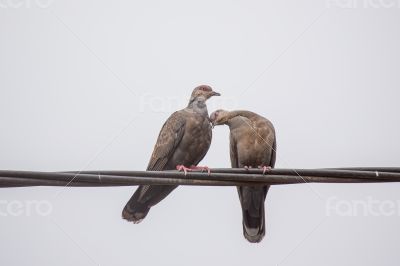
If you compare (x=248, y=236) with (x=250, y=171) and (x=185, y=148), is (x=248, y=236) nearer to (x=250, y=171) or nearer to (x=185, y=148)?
(x=185, y=148)

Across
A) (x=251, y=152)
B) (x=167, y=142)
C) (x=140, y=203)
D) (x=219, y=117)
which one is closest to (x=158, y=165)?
(x=167, y=142)

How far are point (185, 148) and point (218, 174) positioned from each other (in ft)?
9.99

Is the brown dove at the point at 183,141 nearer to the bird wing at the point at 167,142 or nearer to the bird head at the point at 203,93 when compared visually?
the bird wing at the point at 167,142

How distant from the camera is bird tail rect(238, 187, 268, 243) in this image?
6551 millimetres

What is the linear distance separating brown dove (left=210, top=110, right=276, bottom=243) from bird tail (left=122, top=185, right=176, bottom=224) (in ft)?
2.79

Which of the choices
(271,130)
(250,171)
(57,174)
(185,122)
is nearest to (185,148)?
(185,122)

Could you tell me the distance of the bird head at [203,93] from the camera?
24.6 feet

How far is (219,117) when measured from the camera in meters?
7.22

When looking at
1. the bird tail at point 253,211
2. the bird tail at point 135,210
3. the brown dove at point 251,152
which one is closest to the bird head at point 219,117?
the brown dove at point 251,152

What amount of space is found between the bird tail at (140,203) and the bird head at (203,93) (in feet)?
4.95

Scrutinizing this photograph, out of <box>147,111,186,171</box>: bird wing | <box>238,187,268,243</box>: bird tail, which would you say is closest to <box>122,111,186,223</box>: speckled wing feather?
<box>147,111,186,171</box>: bird wing

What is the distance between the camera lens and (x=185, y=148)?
706cm

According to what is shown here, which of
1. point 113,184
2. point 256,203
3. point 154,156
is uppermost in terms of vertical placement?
point 154,156

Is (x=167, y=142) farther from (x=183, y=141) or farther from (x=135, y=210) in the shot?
(x=135, y=210)
